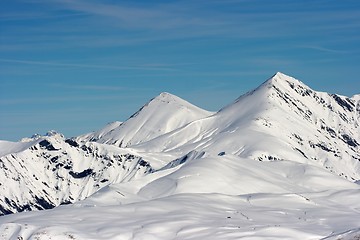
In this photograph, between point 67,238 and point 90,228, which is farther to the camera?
point 90,228

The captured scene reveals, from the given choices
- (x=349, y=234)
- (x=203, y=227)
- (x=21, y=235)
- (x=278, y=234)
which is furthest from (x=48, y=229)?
(x=349, y=234)

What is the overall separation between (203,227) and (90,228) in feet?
90.2

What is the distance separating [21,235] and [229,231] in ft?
160

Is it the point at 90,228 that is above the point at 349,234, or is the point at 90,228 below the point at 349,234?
below

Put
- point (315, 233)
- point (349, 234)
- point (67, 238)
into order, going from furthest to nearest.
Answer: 1. point (315, 233)
2. point (67, 238)
3. point (349, 234)

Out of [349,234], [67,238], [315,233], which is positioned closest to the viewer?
[349,234]

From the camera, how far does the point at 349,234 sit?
13350 centimetres

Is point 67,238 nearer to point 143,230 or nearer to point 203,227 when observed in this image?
point 143,230

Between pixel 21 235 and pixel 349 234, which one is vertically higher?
pixel 349 234

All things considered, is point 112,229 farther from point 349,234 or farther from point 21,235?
point 349,234

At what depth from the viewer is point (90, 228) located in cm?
19638

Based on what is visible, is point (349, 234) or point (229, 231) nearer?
point (349, 234)

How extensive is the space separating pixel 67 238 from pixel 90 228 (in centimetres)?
1412

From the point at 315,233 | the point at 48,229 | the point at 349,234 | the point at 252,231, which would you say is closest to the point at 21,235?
the point at 48,229
